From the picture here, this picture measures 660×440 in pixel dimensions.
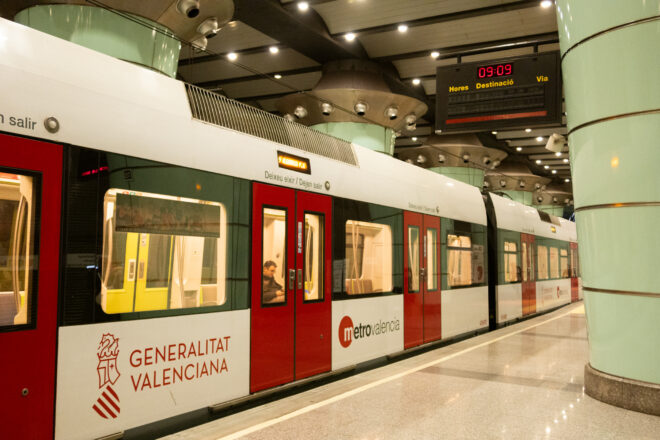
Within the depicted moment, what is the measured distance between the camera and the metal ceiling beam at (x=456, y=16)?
9555 millimetres

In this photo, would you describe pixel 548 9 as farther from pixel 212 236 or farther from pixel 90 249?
pixel 90 249

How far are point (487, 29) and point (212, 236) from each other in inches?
316

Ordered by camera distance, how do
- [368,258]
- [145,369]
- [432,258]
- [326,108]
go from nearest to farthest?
[145,369] → [368,258] → [432,258] → [326,108]

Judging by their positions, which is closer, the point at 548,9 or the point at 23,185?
the point at 23,185

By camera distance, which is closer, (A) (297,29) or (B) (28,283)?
(B) (28,283)

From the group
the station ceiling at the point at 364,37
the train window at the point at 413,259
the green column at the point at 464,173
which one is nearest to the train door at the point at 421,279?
the train window at the point at 413,259

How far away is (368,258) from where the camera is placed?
7.34 m

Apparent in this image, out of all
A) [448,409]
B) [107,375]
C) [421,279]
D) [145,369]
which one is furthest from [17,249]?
[421,279]

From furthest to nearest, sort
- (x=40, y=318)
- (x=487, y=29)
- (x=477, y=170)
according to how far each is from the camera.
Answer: (x=477, y=170), (x=487, y=29), (x=40, y=318)

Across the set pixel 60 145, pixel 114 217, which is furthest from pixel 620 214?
pixel 60 145

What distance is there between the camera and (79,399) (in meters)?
3.76

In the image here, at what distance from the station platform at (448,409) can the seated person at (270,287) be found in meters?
0.99

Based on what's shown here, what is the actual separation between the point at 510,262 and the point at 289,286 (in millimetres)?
8292

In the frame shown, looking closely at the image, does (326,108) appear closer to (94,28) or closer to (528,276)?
(94,28)
